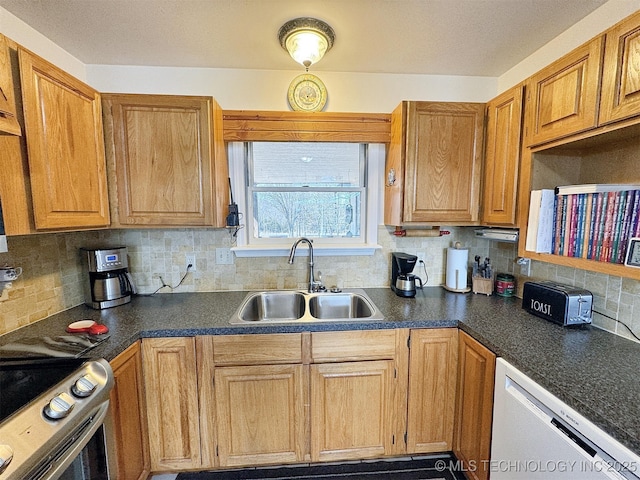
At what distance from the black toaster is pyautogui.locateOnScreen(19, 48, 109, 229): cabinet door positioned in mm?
2388

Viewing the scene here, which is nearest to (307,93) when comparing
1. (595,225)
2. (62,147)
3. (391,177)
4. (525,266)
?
(391,177)

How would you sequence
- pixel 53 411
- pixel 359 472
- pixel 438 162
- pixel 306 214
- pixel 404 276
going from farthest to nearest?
pixel 306 214, pixel 404 276, pixel 438 162, pixel 359 472, pixel 53 411

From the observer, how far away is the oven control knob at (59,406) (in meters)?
0.80

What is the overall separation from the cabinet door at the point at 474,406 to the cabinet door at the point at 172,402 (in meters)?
1.39

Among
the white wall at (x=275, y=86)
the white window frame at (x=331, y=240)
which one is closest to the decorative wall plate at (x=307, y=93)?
the white wall at (x=275, y=86)

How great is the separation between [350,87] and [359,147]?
403 millimetres

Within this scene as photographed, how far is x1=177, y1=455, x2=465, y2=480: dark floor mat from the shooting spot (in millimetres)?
1491

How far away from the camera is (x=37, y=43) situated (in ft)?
4.72

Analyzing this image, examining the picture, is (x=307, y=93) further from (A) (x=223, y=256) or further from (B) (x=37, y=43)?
(B) (x=37, y=43)

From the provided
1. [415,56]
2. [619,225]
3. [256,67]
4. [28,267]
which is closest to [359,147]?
[415,56]

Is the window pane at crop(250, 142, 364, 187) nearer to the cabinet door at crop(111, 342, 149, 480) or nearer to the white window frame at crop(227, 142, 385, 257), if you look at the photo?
the white window frame at crop(227, 142, 385, 257)

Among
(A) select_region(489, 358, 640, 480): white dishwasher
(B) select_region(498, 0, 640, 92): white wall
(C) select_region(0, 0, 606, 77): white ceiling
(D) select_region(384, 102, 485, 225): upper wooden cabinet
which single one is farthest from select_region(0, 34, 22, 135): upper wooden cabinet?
(B) select_region(498, 0, 640, 92): white wall

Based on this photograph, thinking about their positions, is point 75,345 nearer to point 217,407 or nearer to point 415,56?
point 217,407

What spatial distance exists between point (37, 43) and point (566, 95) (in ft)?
8.64
